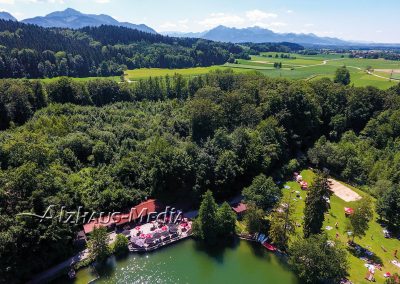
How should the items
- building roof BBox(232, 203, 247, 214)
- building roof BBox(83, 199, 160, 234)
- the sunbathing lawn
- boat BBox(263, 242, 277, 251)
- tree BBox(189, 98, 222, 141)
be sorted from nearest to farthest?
1. the sunbathing lawn
2. boat BBox(263, 242, 277, 251)
3. building roof BBox(83, 199, 160, 234)
4. building roof BBox(232, 203, 247, 214)
5. tree BBox(189, 98, 222, 141)

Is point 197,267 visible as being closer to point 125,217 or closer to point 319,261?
point 125,217

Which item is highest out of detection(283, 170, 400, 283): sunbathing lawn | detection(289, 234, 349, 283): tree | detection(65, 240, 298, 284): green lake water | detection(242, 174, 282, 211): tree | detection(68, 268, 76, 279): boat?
detection(242, 174, 282, 211): tree

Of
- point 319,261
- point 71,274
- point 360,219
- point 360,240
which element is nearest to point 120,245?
point 71,274

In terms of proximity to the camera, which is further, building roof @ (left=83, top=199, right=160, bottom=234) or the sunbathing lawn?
building roof @ (left=83, top=199, right=160, bottom=234)

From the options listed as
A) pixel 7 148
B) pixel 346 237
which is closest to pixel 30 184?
pixel 7 148

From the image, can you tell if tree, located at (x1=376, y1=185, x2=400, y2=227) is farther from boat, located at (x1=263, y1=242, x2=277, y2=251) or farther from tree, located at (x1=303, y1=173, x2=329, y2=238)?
boat, located at (x1=263, y1=242, x2=277, y2=251)

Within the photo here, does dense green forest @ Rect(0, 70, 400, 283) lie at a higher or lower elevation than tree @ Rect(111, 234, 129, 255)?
higher

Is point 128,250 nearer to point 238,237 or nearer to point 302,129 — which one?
point 238,237

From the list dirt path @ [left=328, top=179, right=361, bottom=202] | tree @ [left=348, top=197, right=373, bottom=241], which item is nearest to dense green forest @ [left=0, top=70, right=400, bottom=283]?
dirt path @ [left=328, top=179, right=361, bottom=202]
